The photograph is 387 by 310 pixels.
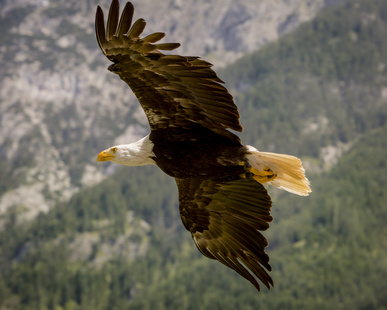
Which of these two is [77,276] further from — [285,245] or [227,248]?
[227,248]

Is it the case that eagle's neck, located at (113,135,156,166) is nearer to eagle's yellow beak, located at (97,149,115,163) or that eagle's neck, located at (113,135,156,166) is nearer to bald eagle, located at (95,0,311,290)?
bald eagle, located at (95,0,311,290)

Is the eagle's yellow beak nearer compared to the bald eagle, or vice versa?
the bald eagle

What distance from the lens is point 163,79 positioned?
8781 millimetres

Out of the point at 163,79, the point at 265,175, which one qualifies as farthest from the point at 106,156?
the point at 265,175

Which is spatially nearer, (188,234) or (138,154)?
(138,154)

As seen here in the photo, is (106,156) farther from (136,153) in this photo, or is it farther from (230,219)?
(230,219)

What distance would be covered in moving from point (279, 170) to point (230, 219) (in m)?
1.14

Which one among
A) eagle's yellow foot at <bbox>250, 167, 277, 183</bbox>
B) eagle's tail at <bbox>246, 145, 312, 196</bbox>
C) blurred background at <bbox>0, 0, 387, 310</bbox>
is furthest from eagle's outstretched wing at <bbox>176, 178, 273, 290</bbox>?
blurred background at <bbox>0, 0, 387, 310</bbox>

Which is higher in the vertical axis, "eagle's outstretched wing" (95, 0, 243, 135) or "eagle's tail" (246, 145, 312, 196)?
"eagle's outstretched wing" (95, 0, 243, 135)

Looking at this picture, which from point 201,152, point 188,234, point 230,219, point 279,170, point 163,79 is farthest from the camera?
point 188,234

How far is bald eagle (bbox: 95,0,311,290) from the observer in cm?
842

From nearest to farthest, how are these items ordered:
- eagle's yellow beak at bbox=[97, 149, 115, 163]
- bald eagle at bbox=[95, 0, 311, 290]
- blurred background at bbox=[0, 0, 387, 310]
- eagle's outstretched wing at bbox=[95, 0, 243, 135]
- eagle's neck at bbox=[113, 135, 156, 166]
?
1. eagle's outstretched wing at bbox=[95, 0, 243, 135]
2. bald eagle at bbox=[95, 0, 311, 290]
3. eagle's neck at bbox=[113, 135, 156, 166]
4. eagle's yellow beak at bbox=[97, 149, 115, 163]
5. blurred background at bbox=[0, 0, 387, 310]

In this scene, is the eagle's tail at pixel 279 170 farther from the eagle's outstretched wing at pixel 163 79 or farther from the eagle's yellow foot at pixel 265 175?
the eagle's outstretched wing at pixel 163 79

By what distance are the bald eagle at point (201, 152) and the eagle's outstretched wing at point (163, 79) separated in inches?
0.5
